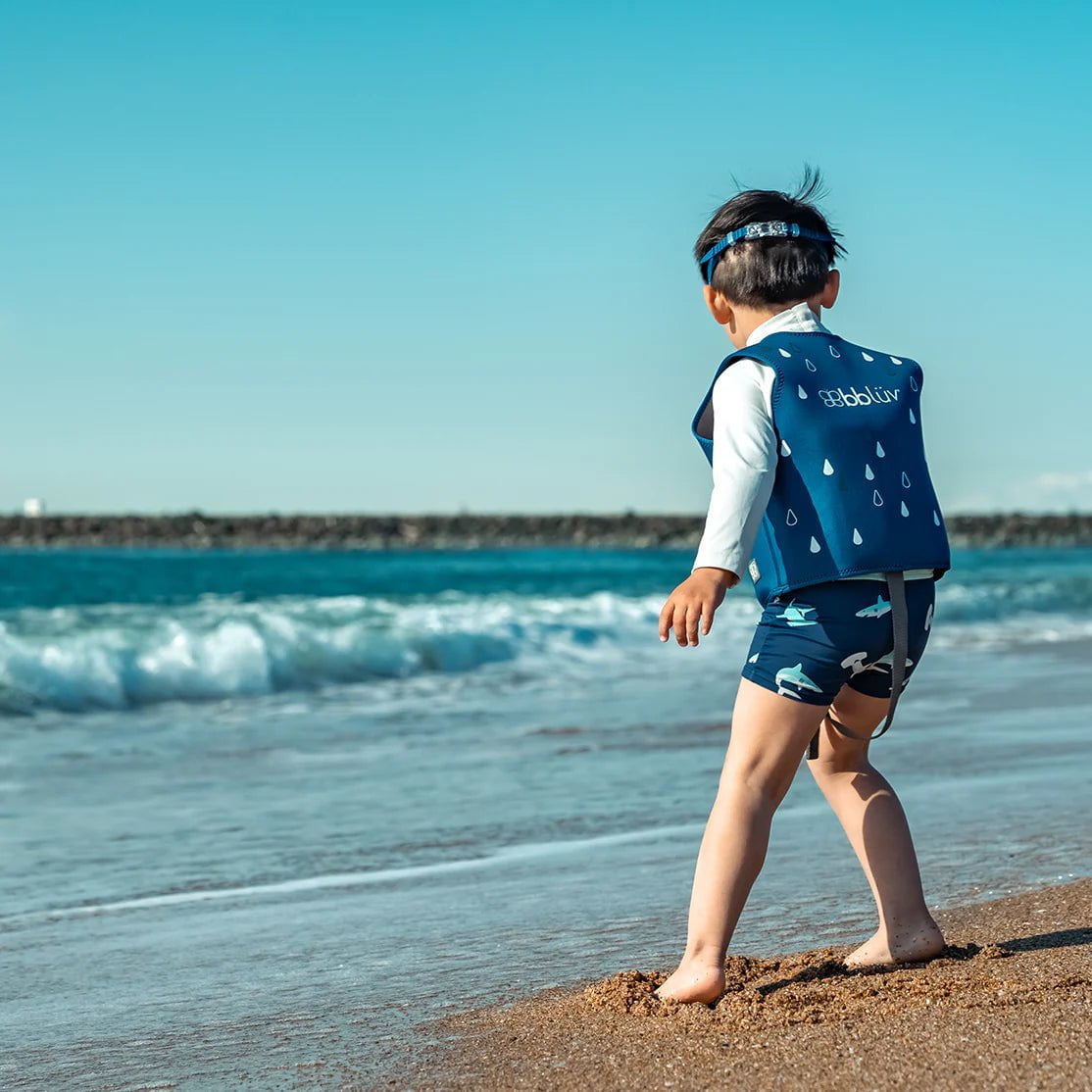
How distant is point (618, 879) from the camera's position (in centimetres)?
339

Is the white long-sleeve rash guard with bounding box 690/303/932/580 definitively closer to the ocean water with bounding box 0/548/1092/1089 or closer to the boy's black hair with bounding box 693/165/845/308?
the boy's black hair with bounding box 693/165/845/308

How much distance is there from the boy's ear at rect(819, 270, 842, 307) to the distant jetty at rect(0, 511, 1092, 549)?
68.5m

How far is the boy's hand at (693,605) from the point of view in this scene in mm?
2031

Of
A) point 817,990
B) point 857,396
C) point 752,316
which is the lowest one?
point 817,990

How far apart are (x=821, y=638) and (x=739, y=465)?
29 centimetres

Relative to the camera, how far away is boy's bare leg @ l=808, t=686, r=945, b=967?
2404 millimetres

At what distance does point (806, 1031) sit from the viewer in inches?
78.8

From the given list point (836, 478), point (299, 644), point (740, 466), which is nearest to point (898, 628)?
point (836, 478)

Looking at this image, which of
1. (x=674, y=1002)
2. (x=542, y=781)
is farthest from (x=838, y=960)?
(x=542, y=781)

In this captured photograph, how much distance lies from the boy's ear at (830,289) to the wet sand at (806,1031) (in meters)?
1.11

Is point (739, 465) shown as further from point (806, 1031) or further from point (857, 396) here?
point (806, 1031)

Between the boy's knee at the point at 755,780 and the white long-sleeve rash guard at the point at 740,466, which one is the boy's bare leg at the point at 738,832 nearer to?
the boy's knee at the point at 755,780

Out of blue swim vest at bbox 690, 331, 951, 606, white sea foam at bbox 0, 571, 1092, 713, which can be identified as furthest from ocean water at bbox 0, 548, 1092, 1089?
blue swim vest at bbox 690, 331, 951, 606

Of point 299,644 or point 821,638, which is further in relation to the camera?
point 299,644
